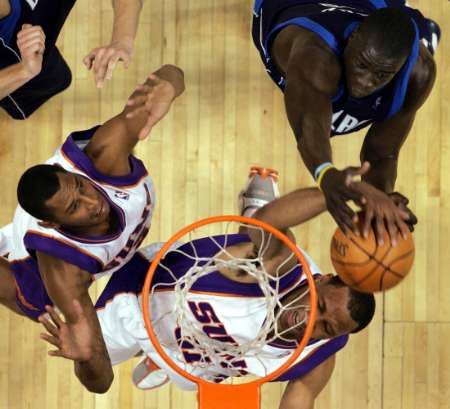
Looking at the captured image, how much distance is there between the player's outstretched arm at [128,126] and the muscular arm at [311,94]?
50 centimetres

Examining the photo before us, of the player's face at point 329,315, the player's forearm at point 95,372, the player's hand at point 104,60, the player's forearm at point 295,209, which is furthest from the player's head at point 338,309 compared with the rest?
the player's hand at point 104,60

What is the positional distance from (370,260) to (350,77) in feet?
1.88

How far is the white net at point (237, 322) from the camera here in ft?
8.63

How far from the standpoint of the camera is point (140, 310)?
2.85 metres

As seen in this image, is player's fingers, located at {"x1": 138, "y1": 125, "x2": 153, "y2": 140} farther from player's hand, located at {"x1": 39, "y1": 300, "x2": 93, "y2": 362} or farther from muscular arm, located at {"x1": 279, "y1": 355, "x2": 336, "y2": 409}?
muscular arm, located at {"x1": 279, "y1": 355, "x2": 336, "y2": 409}

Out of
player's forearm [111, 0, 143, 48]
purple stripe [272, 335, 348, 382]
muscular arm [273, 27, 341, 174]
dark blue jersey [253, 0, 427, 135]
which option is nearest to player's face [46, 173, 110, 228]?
player's forearm [111, 0, 143, 48]

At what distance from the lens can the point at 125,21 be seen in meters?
2.62

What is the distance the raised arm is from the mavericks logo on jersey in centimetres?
104

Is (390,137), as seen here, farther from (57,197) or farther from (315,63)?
(57,197)

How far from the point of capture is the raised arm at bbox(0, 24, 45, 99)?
251 cm

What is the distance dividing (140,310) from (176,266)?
0.22m

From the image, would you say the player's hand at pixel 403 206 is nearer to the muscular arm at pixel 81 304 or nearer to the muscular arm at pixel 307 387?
the muscular arm at pixel 307 387

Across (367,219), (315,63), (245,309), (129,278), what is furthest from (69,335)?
(315,63)

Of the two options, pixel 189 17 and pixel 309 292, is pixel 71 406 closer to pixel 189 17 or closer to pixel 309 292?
pixel 309 292
